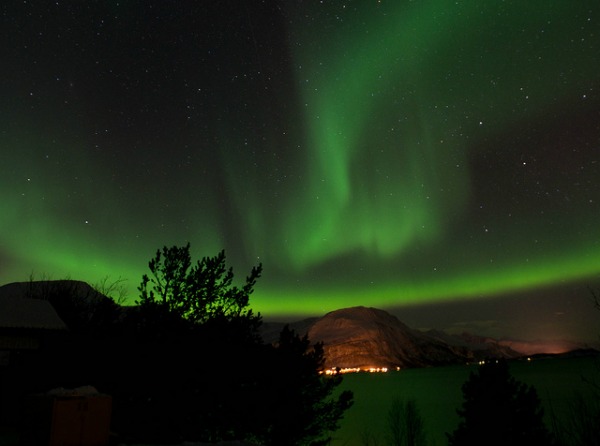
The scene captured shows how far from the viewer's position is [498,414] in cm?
1077

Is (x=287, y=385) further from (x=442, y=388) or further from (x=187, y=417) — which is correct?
(x=442, y=388)

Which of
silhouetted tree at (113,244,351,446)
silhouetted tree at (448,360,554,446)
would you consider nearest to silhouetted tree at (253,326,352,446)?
silhouetted tree at (113,244,351,446)

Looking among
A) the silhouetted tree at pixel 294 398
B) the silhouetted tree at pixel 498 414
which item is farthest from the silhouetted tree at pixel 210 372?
the silhouetted tree at pixel 498 414

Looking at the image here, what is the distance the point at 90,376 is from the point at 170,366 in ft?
6.91

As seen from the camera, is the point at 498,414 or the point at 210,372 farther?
the point at 210,372

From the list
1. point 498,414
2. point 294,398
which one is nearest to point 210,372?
point 294,398

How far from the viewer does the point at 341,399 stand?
1600 cm

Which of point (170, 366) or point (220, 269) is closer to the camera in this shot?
point (170, 366)

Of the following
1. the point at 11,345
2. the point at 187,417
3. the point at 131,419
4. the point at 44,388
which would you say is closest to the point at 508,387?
the point at 187,417

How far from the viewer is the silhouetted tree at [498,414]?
10.6 meters

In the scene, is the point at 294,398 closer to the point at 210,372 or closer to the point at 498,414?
the point at 210,372

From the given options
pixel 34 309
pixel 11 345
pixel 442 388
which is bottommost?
pixel 442 388

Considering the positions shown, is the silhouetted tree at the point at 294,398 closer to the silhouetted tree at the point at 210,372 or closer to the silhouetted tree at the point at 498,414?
the silhouetted tree at the point at 210,372

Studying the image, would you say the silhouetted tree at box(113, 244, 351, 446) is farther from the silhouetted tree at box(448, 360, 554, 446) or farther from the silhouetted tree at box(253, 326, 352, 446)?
A: the silhouetted tree at box(448, 360, 554, 446)
